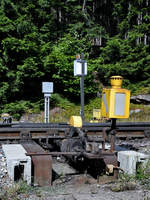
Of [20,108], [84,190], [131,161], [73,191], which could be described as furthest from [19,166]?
[20,108]

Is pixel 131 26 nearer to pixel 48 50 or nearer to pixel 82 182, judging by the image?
pixel 48 50

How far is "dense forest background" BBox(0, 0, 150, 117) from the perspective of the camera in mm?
20094

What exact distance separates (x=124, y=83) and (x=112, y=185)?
20.3 metres

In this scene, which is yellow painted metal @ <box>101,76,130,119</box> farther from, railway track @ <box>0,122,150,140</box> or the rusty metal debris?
railway track @ <box>0,122,150,140</box>

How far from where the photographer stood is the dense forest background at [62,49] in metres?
20.1

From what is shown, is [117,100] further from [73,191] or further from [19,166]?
[19,166]

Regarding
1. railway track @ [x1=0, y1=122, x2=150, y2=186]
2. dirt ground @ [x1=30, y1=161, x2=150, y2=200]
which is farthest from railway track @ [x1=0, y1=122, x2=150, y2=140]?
dirt ground @ [x1=30, y1=161, x2=150, y2=200]

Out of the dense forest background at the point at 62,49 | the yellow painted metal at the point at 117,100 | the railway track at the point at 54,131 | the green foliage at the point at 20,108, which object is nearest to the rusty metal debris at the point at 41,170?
the yellow painted metal at the point at 117,100

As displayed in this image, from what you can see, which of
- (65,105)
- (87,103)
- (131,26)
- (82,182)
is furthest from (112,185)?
(131,26)

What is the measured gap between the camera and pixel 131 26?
27.0 m

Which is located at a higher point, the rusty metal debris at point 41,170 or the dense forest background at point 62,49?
the dense forest background at point 62,49

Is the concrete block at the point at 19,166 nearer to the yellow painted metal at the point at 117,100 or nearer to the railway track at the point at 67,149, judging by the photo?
the railway track at the point at 67,149

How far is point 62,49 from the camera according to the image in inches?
932

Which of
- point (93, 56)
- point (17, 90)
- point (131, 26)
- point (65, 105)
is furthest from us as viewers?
point (93, 56)
